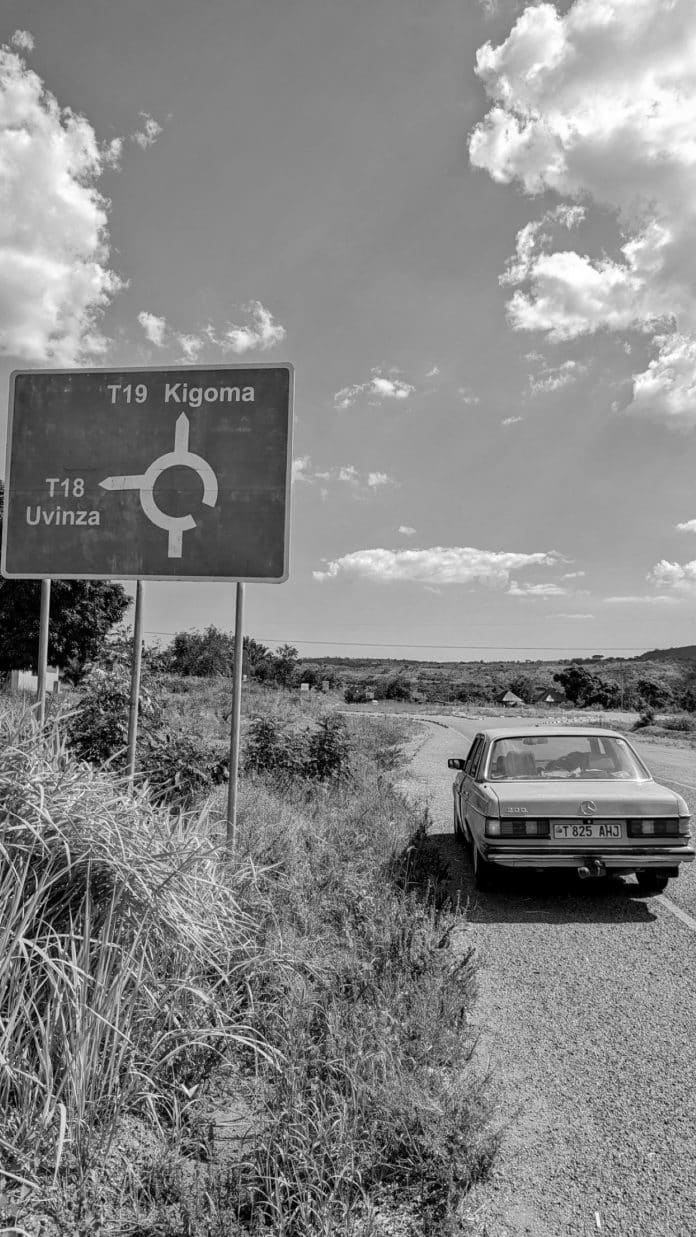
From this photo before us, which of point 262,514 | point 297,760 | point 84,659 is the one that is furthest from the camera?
point 84,659

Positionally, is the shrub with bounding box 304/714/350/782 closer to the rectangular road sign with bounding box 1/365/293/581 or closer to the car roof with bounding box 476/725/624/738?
the car roof with bounding box 476/725/624/738

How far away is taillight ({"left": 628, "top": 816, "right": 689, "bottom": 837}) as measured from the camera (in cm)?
651

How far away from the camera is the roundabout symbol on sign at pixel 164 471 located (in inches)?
254

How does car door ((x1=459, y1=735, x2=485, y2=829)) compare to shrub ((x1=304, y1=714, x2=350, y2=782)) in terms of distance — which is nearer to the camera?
car door ((x1=459, y1=735, x2=485, y2=829))

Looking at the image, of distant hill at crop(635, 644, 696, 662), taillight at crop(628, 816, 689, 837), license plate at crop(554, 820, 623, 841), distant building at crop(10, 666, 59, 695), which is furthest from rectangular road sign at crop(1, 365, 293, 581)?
distant hill at crop(635, 644, 696, 662)

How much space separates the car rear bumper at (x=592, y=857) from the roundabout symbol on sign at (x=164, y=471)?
11.8 ft

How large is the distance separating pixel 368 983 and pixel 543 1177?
4.37 ft

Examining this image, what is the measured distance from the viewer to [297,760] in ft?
39.4

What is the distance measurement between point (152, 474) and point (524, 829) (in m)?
4.18

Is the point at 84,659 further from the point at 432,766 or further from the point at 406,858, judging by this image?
the point at 406,858

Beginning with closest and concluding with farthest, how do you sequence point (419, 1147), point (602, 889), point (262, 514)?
point (419, 1147) → point (262, 514) → point (602, 889)

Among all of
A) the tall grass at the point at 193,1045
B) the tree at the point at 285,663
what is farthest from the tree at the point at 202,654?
the tall grass at the point at 193,1045

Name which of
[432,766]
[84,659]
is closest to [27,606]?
[84,659]

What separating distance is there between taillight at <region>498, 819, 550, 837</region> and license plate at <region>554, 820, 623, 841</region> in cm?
10
